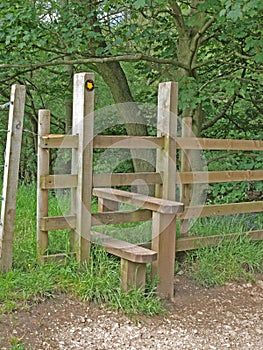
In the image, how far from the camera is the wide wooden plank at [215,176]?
467cm

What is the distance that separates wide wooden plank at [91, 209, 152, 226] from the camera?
13.8ft

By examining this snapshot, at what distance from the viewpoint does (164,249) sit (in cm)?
404

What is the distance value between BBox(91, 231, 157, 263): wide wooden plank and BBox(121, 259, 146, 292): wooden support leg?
7 centimetres

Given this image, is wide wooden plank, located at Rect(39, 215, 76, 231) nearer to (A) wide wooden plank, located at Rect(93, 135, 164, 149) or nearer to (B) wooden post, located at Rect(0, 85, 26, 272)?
(B) wooden post, located at Rect(0, 85, 26, 272)

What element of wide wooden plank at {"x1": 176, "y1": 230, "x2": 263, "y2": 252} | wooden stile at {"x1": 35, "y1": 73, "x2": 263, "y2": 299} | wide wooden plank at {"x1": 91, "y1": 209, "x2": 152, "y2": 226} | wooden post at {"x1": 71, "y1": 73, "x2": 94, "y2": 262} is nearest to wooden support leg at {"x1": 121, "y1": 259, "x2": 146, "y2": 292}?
wooden stile at {"x1": 35, "y1": 73, "x2": 263, "y2": 299}

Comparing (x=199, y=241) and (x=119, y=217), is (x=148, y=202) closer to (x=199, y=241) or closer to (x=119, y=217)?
(x=119, y=217)

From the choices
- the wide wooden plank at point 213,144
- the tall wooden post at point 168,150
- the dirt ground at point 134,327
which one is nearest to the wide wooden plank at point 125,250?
the tall wooden post at point 168,150

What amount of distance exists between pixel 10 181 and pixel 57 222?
51cm

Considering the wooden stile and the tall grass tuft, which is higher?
the wooden stile

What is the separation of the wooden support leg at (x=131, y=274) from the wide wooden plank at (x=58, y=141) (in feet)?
3.44

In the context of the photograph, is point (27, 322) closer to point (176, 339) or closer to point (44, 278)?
point (44, 278)

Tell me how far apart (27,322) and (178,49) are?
159 inches

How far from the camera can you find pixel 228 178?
497 centimetres

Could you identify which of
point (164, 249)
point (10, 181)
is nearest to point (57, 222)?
point (10, 181)
